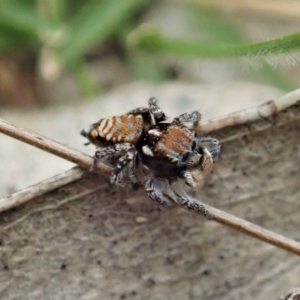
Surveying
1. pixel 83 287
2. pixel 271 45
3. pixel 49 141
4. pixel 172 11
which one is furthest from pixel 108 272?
pixel 172 11

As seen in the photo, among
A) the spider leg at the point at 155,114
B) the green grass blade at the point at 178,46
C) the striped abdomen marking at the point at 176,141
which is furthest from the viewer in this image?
the green grass blade at the point at 178,46

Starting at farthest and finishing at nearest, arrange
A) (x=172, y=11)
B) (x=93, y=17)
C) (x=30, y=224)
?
(x=172, y=11) → (x=93, y=17) → (x=30, y=224)

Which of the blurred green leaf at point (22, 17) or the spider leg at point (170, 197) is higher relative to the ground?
the blurred green leaf at point (22, 17)

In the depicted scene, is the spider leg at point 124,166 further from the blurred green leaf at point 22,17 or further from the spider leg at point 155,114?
the blurred green leaf at point 22,17

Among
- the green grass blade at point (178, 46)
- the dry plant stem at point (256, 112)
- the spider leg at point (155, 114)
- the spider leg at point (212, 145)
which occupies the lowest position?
the spider leg at point (212, 145)

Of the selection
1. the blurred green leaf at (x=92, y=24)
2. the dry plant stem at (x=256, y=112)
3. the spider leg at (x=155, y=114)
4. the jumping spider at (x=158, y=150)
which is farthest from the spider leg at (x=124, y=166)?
the blurred green leaf at (x=92, y=24)

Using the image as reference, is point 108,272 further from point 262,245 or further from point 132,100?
point 132,100

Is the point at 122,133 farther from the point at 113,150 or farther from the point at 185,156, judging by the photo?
the point at 185,156

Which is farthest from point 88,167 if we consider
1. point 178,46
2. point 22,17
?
point 22,17
